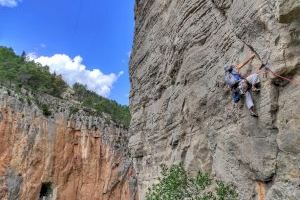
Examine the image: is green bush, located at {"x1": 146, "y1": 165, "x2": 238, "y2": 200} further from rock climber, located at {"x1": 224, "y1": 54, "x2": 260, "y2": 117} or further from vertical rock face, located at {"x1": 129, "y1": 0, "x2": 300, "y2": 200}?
rock climber, located at {"x1": 224, "y1": 54, "x2": 260, "y2": 117}

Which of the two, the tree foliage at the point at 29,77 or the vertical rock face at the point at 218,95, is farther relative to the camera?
the tree foliage at the point at 29,77

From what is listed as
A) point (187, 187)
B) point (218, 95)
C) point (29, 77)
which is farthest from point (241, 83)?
point (29, 77)

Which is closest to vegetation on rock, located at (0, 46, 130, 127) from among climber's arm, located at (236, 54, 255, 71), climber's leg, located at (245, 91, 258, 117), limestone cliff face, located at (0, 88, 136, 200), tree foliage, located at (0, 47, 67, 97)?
tree foliage, located at (0, 47, 67, 97)

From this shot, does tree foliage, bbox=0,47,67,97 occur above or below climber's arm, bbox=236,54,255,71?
above

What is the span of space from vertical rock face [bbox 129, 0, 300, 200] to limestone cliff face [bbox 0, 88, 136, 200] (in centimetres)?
1688

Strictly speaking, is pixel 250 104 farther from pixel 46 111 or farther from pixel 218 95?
pixel 46 111

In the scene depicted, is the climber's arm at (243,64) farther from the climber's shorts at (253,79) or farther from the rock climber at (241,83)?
the climber's shorts at (253,79)

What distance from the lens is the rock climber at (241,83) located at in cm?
896

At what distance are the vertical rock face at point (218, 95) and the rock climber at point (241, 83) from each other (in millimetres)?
171

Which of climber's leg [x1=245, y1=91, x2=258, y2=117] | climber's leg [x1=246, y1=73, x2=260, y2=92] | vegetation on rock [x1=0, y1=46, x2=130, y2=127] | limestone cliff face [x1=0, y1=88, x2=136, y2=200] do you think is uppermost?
vegetation on rock [x1=0, y1=46, x2=130, y2=127]

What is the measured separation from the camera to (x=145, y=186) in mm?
17219

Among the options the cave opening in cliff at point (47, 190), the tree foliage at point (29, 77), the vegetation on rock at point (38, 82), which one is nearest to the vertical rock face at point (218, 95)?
the cave opening in cliff at point (47, 190)

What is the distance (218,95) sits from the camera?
Result: 35.9 feet

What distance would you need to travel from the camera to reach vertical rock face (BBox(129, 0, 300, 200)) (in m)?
8.18
